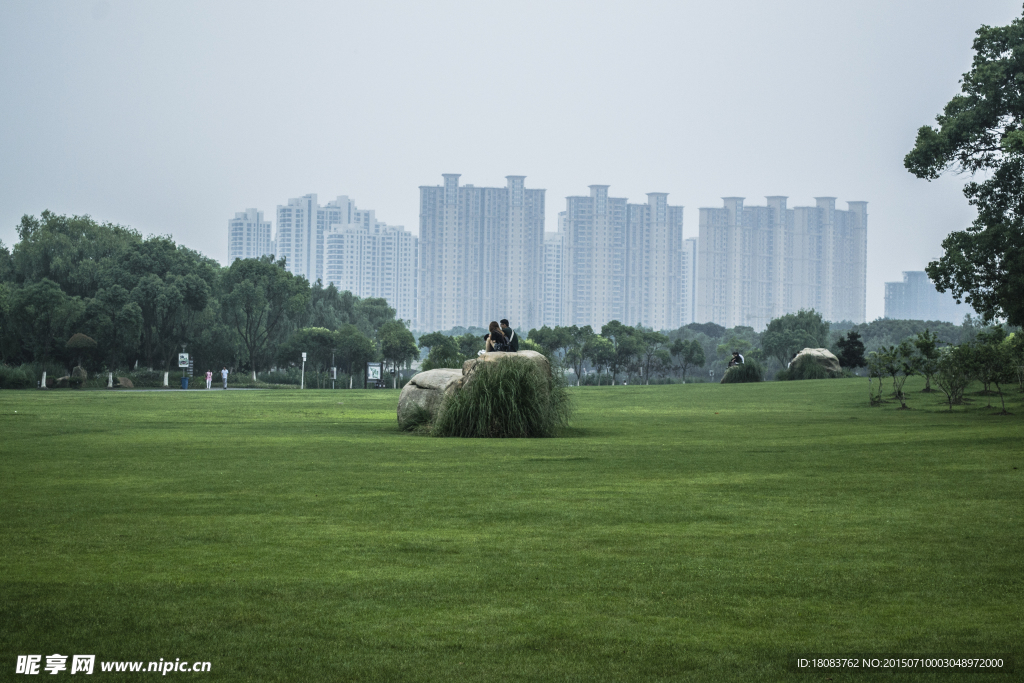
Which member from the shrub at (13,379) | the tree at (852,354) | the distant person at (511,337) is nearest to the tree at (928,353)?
the distant person at (511,337)

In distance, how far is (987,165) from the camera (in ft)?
80.5

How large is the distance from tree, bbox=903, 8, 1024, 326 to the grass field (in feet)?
40.2

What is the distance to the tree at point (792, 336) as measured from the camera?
7644cm

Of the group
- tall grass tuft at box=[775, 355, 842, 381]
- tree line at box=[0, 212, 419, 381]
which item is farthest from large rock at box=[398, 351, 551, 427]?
tree line at box=[0, 212, 419, 381]

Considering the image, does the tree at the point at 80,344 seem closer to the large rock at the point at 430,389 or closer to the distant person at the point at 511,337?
the large rock at the point at 430,389

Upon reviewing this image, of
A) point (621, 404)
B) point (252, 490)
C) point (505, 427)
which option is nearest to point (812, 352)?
point (621, 404)

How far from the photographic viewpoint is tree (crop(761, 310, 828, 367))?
76438mm

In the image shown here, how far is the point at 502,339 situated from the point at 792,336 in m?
61.8

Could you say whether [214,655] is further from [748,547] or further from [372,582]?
[748,547]

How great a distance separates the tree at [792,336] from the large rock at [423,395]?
6157cm

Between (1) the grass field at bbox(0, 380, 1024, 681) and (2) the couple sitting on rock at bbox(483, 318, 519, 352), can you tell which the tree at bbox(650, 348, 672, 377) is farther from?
(1) the grass field at bbox(0, 380, 1024, 681)

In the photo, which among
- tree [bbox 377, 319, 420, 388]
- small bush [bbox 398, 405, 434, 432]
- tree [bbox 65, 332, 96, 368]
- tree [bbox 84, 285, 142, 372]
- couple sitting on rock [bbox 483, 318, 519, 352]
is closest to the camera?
small bush [bbox 398, 405, 434, 432]

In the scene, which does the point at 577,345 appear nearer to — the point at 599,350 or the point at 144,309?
the point at 599,350

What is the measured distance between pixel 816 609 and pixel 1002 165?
23307 millimetres
